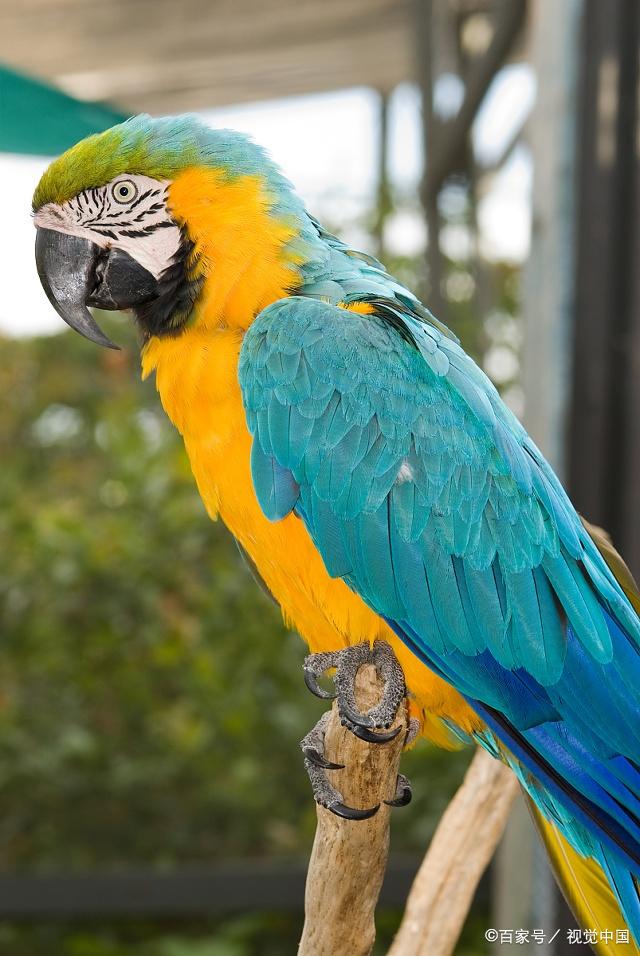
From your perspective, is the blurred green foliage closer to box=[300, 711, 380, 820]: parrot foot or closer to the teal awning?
the teal awning

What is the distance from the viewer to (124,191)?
1343mm

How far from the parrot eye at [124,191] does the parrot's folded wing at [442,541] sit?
0.26 metres

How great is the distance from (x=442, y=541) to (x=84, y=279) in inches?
24.4

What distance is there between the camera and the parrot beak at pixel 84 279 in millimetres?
1363

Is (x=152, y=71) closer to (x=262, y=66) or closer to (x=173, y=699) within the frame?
(x=262, y=66)

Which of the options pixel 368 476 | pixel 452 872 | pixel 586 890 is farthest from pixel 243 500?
pixel 586 890

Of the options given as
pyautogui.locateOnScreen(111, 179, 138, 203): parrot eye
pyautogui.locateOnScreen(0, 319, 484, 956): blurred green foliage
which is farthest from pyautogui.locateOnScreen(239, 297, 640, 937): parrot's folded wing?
pyautogui.locateOnScreen(0, 319, 484, 956): blurred green foliage

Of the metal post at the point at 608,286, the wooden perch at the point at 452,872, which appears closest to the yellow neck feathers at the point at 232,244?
the wooden perch at the point at 452,872

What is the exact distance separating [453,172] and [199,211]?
274 cm

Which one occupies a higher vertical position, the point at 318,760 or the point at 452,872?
the point at 318,760

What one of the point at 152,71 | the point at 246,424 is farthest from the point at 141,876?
the point at 152,71

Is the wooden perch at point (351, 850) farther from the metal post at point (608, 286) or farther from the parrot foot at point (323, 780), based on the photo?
the metal post at point (608, 286)

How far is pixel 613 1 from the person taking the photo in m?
2.26

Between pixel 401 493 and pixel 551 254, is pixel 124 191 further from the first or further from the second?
pixel 551 254
